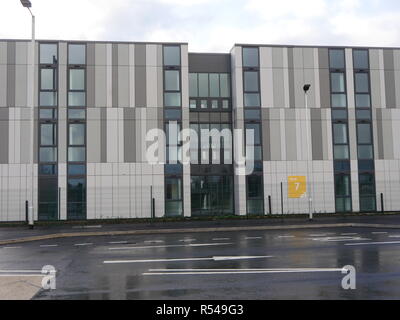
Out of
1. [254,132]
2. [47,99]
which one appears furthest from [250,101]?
[47,99]

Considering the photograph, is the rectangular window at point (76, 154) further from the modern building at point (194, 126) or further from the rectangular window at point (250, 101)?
the rectangular window at point (250, 101)

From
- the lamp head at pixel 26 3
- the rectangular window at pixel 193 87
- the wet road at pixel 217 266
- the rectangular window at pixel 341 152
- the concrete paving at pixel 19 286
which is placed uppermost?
the lamp head at pixel 26 3

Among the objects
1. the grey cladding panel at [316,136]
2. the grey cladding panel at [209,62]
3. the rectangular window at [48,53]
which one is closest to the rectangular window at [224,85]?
the grey cladding panel at [209,62]

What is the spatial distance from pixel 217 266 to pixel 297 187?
23.7 meters

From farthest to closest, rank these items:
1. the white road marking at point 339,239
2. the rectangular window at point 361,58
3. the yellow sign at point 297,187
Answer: the rectangular window at point 361,58
the yellow sign at point 297,187
the white road marking at point 339,239

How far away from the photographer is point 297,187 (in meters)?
34.2

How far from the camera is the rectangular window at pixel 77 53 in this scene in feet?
110

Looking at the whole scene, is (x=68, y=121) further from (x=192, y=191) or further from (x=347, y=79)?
(x=347, y=79)

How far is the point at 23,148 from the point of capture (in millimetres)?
32219

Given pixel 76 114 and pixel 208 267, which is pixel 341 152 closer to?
pixel 76 114

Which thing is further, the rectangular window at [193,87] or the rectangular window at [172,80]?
the rectangular window at [193,87]

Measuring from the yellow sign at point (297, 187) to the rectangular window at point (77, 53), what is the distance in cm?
1855
